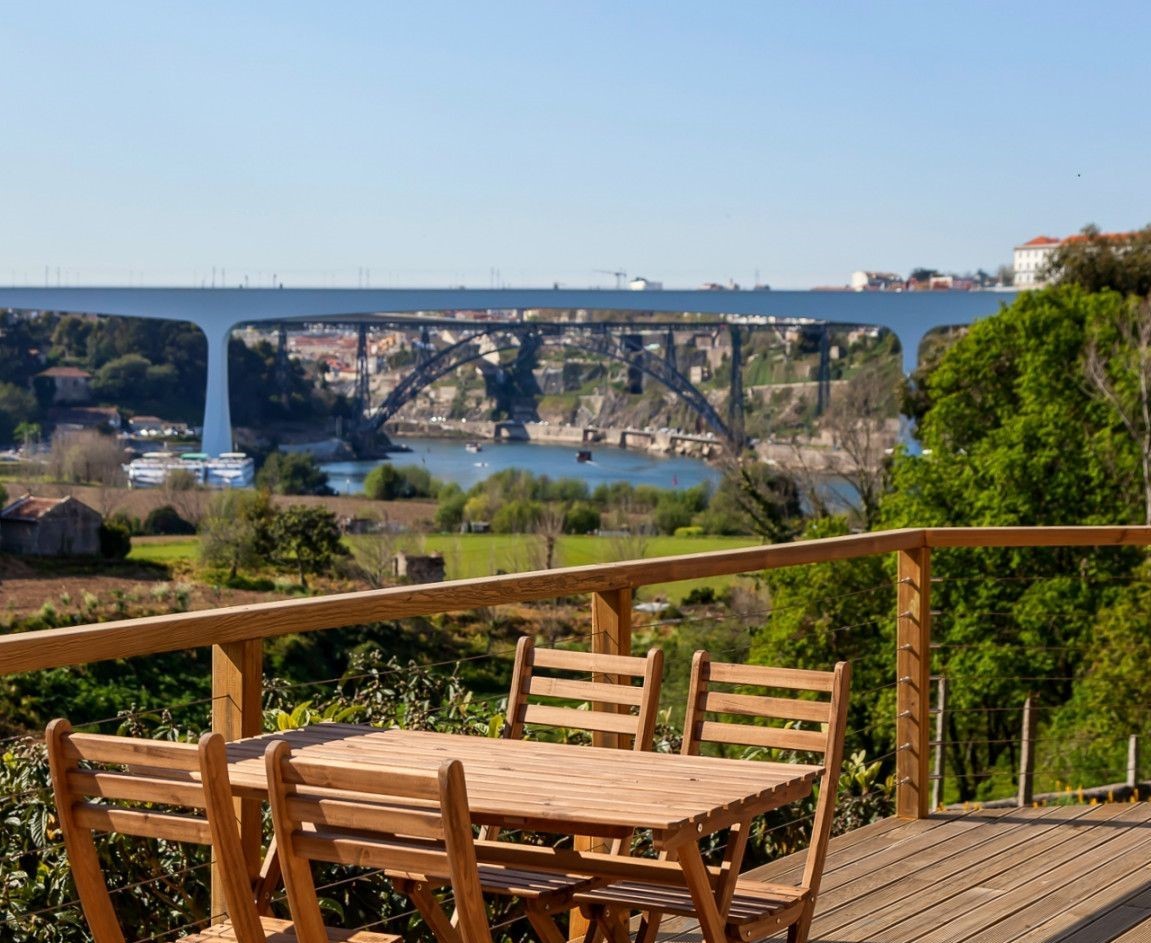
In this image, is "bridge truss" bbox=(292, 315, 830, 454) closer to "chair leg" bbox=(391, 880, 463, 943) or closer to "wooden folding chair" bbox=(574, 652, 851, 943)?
"wooden folding chair" bbox=(574, 652, 851, 943)

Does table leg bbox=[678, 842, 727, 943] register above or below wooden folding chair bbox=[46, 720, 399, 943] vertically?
below

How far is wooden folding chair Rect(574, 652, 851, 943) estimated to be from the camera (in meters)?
2.59

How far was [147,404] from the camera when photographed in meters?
52.9

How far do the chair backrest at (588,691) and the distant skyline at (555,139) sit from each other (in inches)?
567

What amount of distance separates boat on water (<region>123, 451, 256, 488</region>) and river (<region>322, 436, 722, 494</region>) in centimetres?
341

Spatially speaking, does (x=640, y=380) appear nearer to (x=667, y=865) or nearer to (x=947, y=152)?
(x=947, y=152)

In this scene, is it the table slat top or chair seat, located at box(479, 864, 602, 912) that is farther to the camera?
chair seat, located at box(479, 864, 602, 912)

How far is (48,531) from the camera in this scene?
127ft

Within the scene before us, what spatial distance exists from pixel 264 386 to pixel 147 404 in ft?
14.1

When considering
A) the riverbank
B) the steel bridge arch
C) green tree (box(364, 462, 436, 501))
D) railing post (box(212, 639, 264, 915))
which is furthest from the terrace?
green tree (box(364, 462, 436, 501))

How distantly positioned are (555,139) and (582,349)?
266 inches

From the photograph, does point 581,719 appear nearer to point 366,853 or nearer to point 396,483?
point 366,853

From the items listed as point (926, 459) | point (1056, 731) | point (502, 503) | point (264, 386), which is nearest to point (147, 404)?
point (264, 386)

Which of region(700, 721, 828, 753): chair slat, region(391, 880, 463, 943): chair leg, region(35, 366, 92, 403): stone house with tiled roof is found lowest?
region(35, 366, 92, 403): stone house with tiled roof
